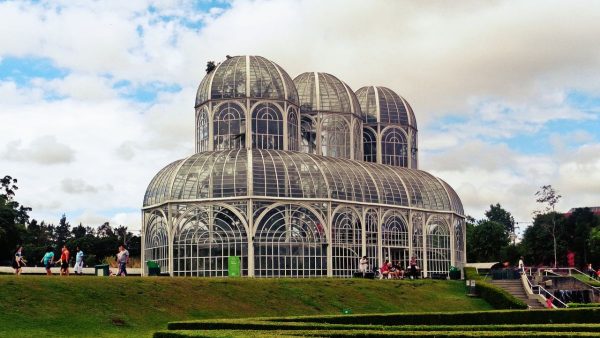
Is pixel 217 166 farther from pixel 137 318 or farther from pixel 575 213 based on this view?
pixel 575 213

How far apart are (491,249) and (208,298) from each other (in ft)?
335

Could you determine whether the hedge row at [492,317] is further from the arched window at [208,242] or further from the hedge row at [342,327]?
the arched window at [208,242]

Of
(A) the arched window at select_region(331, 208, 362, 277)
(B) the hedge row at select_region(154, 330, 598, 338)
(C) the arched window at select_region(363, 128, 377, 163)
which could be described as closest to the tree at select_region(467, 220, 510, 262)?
(C) the arched window at select_region(363, 128, 377, 163)

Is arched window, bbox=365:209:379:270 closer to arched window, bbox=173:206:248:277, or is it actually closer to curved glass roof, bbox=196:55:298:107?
arched window, bbox=173:206:248:277

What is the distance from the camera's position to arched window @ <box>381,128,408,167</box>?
9544 centimetres

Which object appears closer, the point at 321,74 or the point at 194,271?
the point at 194,271

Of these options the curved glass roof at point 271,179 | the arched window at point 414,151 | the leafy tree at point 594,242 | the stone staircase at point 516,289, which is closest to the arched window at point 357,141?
the arched window at point 414,151

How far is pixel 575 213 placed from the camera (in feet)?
436

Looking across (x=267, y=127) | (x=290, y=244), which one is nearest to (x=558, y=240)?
(x=267, y=127)

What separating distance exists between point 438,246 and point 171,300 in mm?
41777

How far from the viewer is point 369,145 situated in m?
95.4

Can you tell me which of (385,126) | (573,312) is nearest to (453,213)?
(385,126)

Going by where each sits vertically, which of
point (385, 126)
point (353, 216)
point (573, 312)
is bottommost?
point (573, 312)

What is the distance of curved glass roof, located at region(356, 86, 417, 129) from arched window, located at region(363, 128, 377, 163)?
1.40 meters
